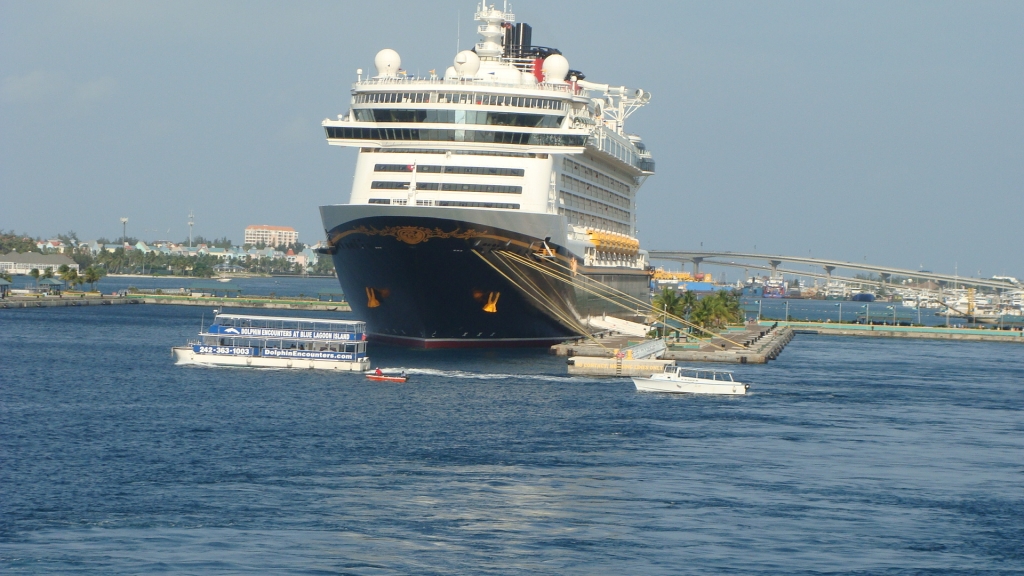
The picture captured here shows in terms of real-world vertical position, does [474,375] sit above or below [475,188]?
below

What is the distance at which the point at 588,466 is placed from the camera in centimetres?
4150

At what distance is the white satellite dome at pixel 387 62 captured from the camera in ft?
248

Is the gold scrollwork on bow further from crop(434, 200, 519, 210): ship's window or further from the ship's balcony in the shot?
the ship's balcony

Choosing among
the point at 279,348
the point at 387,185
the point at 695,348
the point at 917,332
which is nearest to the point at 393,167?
the point at 387,185

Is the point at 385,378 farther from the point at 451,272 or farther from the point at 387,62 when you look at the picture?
the point at 387,62

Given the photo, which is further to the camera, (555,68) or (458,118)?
(555,68)

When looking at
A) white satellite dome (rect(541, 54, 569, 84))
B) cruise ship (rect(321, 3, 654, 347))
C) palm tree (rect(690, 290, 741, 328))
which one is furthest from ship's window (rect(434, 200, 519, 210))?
palm tree (rect(690, 290, 741, 328))

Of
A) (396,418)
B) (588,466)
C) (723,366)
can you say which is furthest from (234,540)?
(723,366)

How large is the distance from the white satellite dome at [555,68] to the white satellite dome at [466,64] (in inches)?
395

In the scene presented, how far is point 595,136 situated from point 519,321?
17.6m

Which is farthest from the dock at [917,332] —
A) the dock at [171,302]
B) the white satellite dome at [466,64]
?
the white satellite dome at [466,64]

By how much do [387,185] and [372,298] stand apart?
20.4ft

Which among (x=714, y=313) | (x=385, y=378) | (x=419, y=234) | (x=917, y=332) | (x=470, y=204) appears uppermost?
(x=470, y=204)

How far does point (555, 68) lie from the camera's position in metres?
83.6
